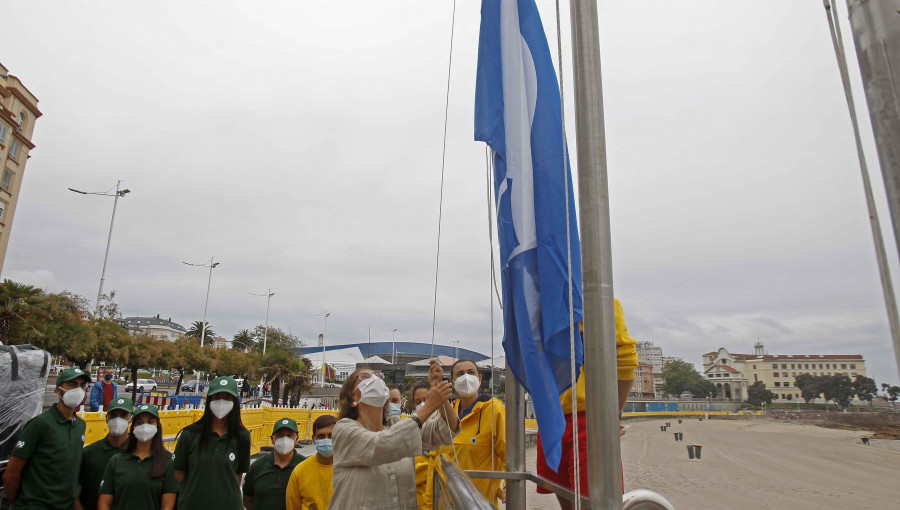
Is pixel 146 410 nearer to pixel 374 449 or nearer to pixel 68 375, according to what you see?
pixel 68 375

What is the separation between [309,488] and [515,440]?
1.64 meters

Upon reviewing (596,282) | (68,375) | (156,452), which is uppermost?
(596,282)

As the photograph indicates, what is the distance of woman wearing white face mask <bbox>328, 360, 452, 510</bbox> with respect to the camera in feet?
7.23


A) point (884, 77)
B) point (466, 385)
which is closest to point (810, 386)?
point (466, 385)

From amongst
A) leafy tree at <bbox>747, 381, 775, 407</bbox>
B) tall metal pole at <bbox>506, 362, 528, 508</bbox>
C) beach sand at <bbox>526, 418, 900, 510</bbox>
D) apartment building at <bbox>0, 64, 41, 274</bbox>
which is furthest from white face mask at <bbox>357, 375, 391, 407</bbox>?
leafy tree at <bbox>747, 381, 775, 407</bbox>

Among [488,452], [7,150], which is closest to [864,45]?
[488,452]

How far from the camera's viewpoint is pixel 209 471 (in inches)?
132

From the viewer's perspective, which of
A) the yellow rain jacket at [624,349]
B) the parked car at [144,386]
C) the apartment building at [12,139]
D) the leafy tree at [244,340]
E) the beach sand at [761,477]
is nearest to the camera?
the yellow rain jacket at [624,349]

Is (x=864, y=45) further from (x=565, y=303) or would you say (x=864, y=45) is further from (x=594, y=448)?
(x=565, y=303)

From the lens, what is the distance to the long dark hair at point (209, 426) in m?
3.49

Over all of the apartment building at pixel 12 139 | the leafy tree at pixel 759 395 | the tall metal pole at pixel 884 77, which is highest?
the apartment building at pixel 12 139

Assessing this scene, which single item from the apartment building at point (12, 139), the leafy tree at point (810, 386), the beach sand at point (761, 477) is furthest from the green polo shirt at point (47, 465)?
the leafy tree at point (810, 386)

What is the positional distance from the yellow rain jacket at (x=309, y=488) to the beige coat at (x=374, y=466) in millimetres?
1170

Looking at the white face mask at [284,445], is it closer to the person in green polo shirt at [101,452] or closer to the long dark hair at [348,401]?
the person in green polo shirt at [101,452]
